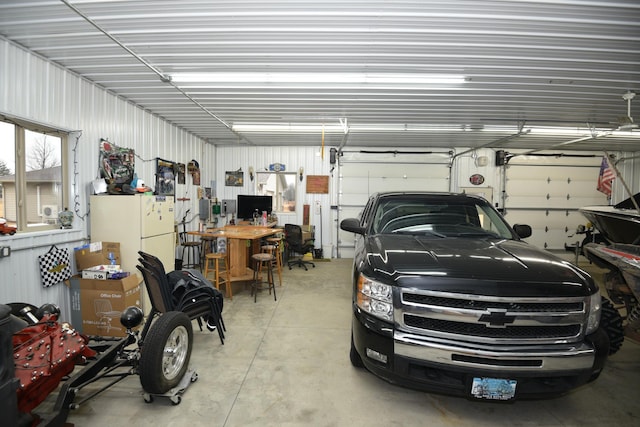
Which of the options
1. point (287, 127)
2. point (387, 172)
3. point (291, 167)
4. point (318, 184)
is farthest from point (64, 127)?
point (387, 172)

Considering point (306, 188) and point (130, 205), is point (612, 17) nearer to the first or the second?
point (130, 205)

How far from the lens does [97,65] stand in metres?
3.76

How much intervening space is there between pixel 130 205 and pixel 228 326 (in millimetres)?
2288

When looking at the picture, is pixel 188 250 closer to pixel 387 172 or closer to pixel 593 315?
pixel 387 172

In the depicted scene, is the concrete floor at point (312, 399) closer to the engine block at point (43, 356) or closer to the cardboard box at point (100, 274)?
the engine block at point (43, 356)

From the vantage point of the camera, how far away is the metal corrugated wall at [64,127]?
316cm

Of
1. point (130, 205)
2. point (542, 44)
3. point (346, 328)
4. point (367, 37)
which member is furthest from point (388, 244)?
point (130, 205)

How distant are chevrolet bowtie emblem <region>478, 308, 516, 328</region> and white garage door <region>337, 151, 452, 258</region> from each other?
668 cm

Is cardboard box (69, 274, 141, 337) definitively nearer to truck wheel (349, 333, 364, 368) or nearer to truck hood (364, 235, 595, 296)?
truck wheel (349, 333, 364, 368)

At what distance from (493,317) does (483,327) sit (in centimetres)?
9

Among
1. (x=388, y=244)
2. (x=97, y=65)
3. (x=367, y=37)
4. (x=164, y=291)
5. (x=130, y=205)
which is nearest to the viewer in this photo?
(x=388, y=244)

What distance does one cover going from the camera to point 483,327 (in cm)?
178

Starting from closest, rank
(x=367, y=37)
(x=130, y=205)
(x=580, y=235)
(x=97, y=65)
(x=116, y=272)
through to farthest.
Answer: (x=367, y=37)
(x=116, y=272)
(x=97, y=65)
(x=130, y=205)
(x=580, y=235)

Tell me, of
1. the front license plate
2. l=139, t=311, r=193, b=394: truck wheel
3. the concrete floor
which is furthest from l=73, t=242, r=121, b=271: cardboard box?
the front license plate
